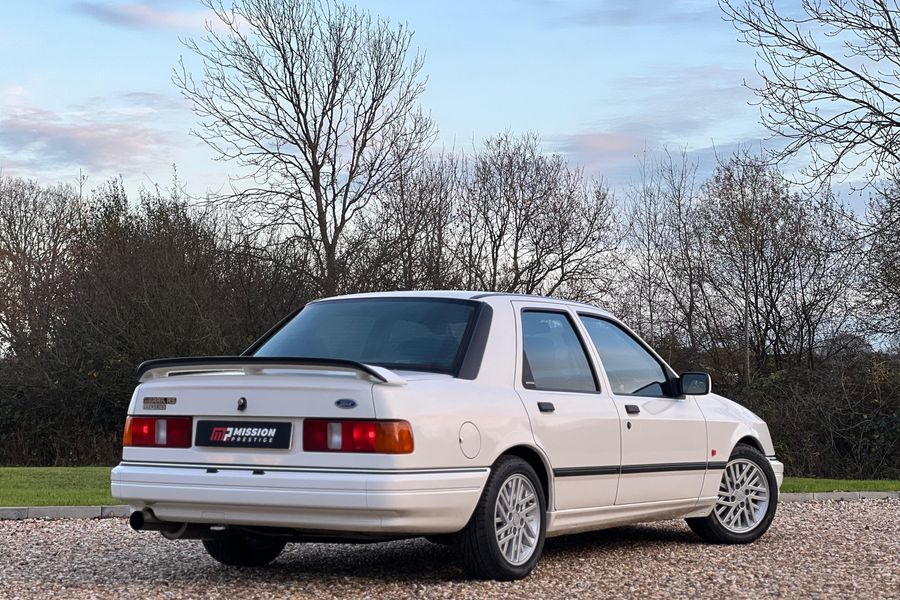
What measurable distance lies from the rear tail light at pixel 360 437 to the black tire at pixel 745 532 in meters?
3.45

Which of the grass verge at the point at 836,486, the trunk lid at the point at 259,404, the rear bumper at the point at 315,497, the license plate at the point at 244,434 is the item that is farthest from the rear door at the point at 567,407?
the grass verge at the point at 836,486

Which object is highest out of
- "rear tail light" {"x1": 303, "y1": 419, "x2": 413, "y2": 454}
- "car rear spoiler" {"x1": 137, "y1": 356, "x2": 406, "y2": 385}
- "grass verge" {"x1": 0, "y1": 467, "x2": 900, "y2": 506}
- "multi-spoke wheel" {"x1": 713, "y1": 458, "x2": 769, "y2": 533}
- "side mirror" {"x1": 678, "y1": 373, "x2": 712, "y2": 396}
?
"car rear spoiler" {"x1": 137, "y1": 356, "x2": 406, "y2": 385}

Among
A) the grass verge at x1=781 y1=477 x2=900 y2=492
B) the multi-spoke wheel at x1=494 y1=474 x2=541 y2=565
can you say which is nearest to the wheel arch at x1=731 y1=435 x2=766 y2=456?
the multi-spoke wheel at x1=494 y1=474 x2=541 y2=565

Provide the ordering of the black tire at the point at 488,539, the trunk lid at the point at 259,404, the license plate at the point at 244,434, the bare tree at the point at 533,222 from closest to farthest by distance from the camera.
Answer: the trunk lid at the point at 259,404 < the license plate at the point at 244,434 < the black tire at the point at 488,539 < the bare tree at the point at 533,222

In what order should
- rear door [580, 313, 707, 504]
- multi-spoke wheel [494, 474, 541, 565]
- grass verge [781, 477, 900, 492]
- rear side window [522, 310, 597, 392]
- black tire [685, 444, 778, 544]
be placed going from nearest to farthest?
multi-spoke wheel [494, 474, 541, 565], rear side window [522, 310, 597, 392], rear door [580, 313, 707, 504], black tire [685, 444, 778, 544], grass verge [781, 477, 900, 492]

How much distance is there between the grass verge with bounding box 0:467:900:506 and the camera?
11867 millimetres

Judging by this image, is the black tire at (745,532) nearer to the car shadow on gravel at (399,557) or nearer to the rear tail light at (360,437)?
the car shadow on gravel at (399,557)

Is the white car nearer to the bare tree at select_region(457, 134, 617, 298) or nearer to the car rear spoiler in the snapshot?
the car rear spoiler

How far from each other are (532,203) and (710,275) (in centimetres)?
784

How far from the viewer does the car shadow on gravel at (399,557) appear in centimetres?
685

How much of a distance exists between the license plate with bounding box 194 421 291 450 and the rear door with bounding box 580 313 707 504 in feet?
7.90

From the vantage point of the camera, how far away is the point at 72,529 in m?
9.70

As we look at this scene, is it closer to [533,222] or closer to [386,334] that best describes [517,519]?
[386,334]

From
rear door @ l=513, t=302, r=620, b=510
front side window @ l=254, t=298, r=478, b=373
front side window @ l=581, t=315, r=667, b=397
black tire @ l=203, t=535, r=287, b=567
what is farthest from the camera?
front side window @ l=581, t=315, r=667, b=397
